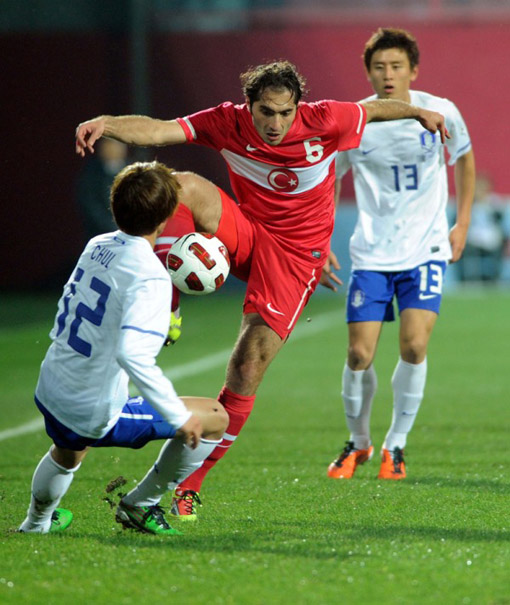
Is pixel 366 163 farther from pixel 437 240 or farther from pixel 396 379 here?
pixel 396 379

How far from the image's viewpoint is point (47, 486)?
4.27 metres

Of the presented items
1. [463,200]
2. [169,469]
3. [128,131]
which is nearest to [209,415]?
[169,469]

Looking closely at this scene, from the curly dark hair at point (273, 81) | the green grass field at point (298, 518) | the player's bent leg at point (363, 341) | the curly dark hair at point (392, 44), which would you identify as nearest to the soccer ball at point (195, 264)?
the curly dark hair at point (273, 81)

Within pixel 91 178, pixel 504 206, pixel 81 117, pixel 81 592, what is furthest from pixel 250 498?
pixel 81 117

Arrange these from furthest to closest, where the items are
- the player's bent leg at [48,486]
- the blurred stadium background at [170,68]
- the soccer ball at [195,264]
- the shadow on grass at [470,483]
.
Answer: the blurred stadium background at [170,68] → the shadow on grass at [470,483] → the soccer ball at [195,264] → the player's bent leg at [48,486]

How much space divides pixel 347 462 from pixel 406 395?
0.52 meters

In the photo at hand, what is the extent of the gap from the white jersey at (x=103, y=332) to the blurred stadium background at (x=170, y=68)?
59.9ft

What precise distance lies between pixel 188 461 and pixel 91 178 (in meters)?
12.9

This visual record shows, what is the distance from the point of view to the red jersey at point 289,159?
203 inches

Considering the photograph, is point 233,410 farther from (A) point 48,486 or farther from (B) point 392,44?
(B) point 392,44

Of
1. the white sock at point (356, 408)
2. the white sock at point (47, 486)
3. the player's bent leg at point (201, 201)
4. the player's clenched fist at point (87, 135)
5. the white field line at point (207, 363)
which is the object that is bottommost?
the white field line at point (207, 363)

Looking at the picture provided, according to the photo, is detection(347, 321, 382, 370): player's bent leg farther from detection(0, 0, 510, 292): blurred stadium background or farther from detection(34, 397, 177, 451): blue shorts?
detection(0, 0, 510, 292): blurred stadium background

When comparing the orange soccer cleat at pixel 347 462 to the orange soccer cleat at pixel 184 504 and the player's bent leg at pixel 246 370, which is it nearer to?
the player's bent leg at pixel 246 370

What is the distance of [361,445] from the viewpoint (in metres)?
6.12
